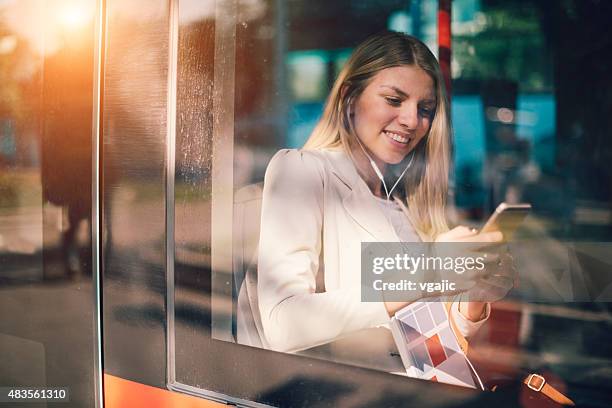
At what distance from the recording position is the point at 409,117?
5.11 ft

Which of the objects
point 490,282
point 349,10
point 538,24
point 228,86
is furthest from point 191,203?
point 538,24

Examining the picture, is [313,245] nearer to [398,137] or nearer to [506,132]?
[398,137]

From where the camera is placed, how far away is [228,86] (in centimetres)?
178

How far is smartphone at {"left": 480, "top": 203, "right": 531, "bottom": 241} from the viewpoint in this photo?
1413 millimetres

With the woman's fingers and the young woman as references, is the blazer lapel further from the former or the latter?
the woman's fingers

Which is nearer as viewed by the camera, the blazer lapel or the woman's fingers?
the woman's fingers

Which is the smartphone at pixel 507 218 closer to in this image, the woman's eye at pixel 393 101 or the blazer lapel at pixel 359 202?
the blazer lapel at pixel 359 202

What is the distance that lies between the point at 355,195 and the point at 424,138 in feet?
0.75

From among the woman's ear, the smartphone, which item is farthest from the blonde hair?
the smartphone

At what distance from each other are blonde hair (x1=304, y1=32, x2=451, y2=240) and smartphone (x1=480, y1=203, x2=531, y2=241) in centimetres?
11

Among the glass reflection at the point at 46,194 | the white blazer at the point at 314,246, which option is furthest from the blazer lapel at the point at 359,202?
the glass reflection at the point at 46,194

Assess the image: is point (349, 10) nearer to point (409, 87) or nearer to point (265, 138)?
point (409, 87)

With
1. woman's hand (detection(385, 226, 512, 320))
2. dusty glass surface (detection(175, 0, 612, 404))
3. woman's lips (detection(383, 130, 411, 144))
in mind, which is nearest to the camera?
dusty glass surface (detection(175, 0, 612, 404))

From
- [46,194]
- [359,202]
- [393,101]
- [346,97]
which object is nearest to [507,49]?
[393,101]
